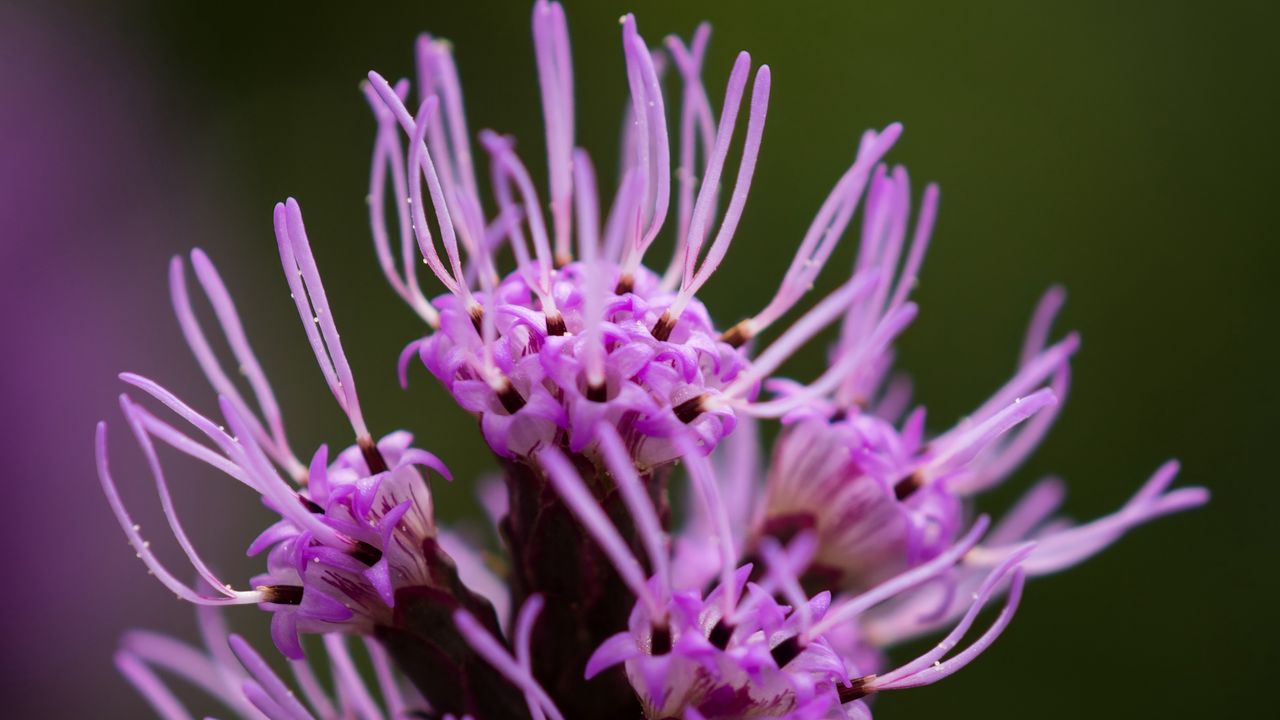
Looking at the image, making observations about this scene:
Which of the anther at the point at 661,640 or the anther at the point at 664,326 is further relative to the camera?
the anther at the point at 664,326

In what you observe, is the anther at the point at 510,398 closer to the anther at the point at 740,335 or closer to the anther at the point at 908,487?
the anther at the point at 740,335

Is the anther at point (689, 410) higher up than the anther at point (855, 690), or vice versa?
the anther at point (689, 410)

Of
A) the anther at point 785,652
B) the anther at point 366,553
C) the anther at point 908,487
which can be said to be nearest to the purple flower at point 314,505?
the anther at point 366,553

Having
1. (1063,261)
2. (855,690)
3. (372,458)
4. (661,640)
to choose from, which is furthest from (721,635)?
(1063,261)

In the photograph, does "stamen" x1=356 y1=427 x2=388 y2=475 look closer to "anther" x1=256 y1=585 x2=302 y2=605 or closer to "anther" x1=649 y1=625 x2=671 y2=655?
"anther" x1=256 y1=585 x2=302 y2=605

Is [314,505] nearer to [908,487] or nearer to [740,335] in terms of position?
[740,335]

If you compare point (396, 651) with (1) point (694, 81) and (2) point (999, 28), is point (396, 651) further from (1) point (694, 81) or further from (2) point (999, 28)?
(2) point (999, 28)

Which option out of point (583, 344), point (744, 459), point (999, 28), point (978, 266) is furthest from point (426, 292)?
point (583, 344)

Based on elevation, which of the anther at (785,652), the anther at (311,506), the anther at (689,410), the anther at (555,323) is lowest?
the anther at (785,652)
